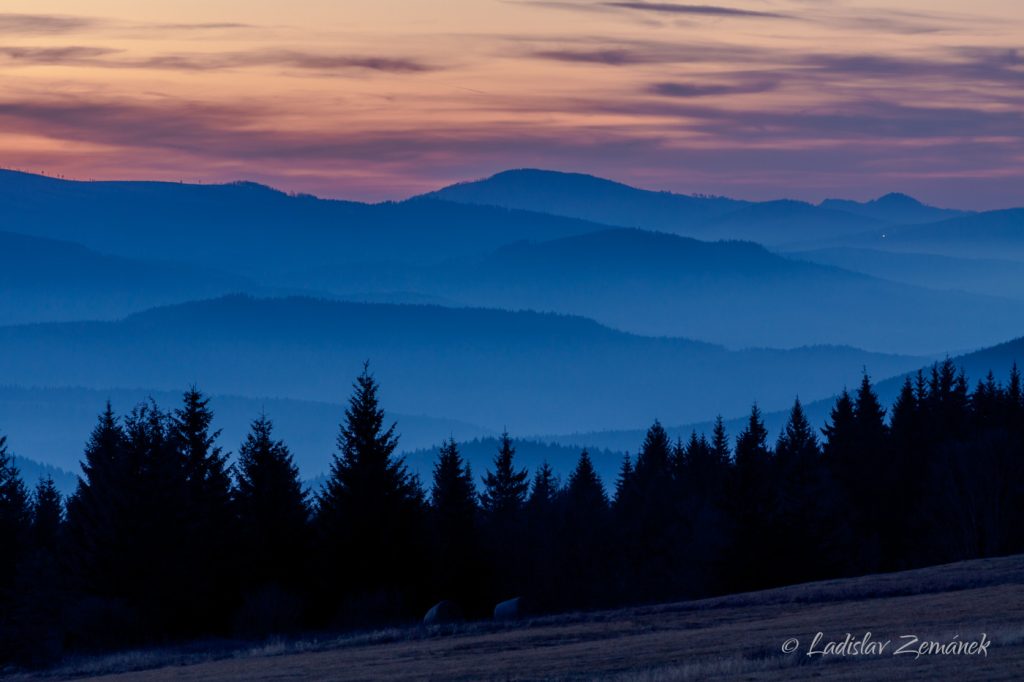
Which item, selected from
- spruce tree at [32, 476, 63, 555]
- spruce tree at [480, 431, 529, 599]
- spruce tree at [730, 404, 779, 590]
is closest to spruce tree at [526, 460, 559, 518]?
spruce tree at [480, 431, 529, 599]

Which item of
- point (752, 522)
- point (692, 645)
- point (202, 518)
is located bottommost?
point (752, 522)

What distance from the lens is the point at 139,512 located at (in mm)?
42156

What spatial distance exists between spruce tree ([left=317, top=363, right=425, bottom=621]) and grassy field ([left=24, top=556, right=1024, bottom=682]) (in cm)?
841

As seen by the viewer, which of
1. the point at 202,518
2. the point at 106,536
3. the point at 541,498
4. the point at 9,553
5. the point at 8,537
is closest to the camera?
the point at 9,553

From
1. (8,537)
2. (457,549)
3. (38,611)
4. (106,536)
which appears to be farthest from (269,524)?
(38,611)

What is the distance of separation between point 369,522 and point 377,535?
48cm

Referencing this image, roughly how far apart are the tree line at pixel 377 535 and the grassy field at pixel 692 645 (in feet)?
19.3

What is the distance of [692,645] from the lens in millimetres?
27312

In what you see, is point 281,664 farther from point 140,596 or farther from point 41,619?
point 140,596

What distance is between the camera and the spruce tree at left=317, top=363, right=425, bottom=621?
1740 inches

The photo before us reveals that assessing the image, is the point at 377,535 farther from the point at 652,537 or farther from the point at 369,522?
the point at 652,537

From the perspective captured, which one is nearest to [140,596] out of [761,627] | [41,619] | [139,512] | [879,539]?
[139,512]

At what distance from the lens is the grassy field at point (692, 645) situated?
22.2 metres

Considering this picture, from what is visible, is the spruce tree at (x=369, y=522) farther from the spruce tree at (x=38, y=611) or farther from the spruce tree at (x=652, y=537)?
the spruce tree at (x=652, y=537)
